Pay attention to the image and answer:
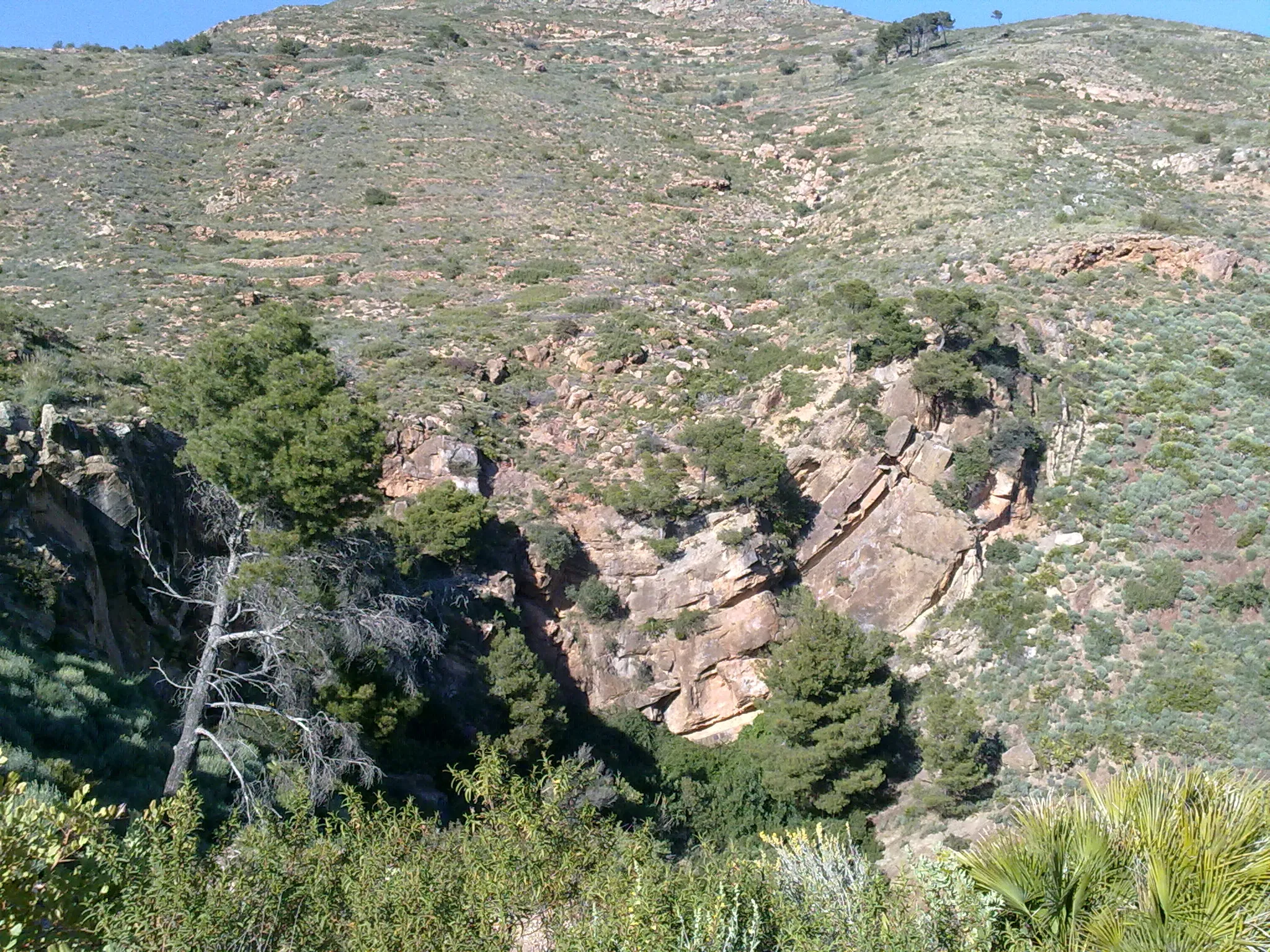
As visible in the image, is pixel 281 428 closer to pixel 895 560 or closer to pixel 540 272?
pixel 895 560

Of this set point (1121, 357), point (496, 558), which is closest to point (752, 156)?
point (1121, 357)

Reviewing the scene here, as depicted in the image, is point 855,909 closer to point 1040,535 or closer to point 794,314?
point 1040,535

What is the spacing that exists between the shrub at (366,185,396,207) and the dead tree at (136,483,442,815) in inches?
1266

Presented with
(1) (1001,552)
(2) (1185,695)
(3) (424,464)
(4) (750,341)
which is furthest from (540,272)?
(2) (1185,695)

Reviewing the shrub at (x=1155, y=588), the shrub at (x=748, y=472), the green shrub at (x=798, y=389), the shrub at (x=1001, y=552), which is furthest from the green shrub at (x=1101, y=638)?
the green shrub at (x=798, y=389)

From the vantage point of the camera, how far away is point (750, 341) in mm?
32938

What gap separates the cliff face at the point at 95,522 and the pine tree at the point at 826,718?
13278 millimetres

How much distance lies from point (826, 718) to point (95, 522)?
51.5 ft

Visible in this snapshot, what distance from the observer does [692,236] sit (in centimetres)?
4266

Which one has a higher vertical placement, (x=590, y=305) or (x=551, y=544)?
(x=590, y=305)

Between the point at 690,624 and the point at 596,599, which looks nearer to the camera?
the point at 690,624

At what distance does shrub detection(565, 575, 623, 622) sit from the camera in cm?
2409

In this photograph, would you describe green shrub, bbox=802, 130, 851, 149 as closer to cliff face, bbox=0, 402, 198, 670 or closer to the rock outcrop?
the rock outcrop

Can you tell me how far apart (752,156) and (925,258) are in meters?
19.3
